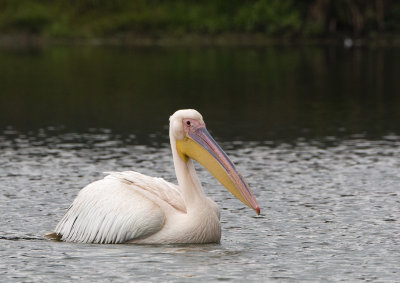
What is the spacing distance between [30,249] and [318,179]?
414 centimetres

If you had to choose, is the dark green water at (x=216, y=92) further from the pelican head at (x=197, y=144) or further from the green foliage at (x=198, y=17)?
the green foliage at (x=198, y=17)

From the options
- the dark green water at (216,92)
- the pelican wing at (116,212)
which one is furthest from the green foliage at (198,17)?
the pelican wing at (116,212)

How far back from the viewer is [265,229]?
27.9 feet

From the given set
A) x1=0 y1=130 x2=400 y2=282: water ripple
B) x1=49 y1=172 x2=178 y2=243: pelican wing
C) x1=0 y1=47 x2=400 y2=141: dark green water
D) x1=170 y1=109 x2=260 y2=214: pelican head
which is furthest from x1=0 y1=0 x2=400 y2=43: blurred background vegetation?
x1=49 y1=172 x2=178 y2=243: pelican wing

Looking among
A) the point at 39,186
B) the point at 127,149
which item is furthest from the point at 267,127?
the point at 39,186

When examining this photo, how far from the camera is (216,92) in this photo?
76.7ft

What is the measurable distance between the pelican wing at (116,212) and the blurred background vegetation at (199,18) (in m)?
44.3

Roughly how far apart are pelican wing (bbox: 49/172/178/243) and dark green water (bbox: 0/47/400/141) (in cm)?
682

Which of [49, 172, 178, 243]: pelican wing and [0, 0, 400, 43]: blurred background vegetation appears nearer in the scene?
[49, 172, 178, 243]: pelican wing

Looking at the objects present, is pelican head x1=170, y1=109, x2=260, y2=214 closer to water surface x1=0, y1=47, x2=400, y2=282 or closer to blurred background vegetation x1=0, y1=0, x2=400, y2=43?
water surface x1=0, y1=47, x2=400, y2=282

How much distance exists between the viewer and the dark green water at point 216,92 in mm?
16547

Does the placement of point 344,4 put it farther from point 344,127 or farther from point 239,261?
point 239,261

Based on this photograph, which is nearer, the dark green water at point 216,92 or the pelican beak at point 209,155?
the pelican beak at point 209,155

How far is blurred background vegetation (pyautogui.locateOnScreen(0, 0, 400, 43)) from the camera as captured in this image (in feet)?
172
